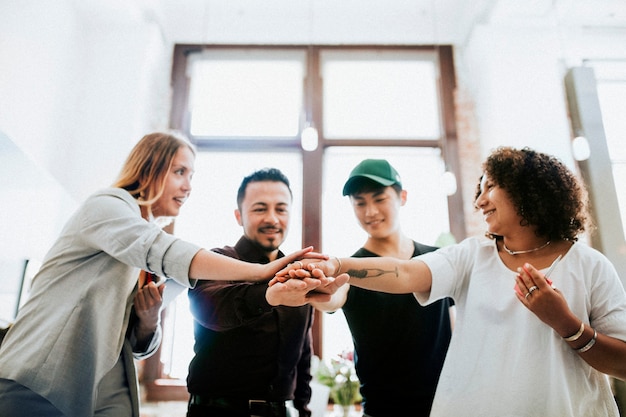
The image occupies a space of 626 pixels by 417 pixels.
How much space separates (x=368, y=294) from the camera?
1.98m

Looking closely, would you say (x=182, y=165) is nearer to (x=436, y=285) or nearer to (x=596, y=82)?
(x=436, y=285)

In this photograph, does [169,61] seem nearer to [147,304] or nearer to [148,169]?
[148,169]

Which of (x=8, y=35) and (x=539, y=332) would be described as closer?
(x=539, y=332)

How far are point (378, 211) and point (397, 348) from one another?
624 millimetres

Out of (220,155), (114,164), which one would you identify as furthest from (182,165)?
(220,155)

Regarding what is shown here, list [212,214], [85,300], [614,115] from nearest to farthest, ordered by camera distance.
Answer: [85,300] < [614,115] < [212,214]

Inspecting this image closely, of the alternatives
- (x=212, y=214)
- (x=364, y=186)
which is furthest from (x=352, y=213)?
(x=364, y=186)

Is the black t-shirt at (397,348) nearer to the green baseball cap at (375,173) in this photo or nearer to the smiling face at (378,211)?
the smiling face at (378,211)

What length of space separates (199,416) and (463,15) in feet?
13.7

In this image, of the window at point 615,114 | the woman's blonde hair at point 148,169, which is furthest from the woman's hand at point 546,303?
the window at point 615,114

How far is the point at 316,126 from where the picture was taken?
175 inches

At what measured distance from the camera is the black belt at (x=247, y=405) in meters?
1.69

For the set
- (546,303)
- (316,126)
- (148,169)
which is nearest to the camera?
(546,303)

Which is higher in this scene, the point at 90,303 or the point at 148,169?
the point at 148,169
